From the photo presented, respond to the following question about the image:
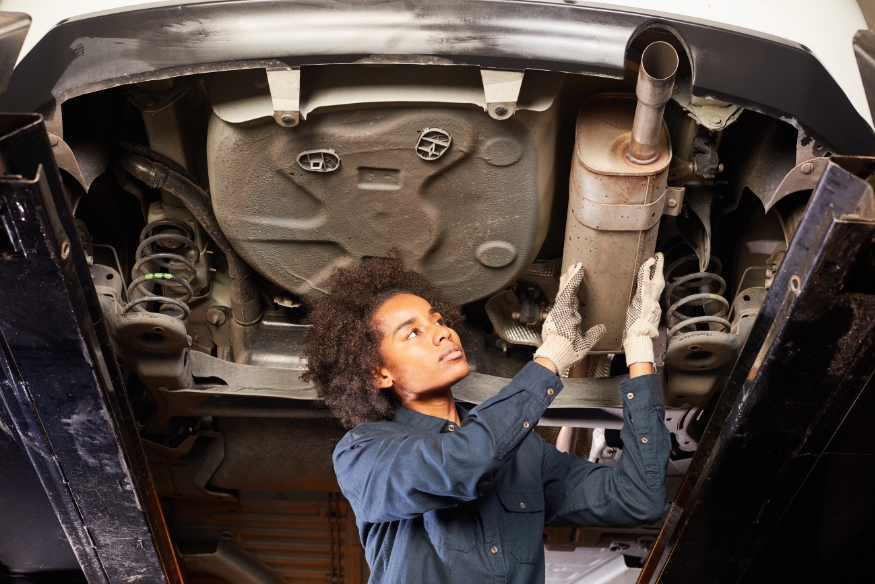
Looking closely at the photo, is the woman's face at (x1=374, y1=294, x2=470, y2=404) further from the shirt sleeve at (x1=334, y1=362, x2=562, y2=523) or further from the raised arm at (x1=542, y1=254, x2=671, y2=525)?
the raised arm at (x1=542, y1=254, x2=671, y2=525)

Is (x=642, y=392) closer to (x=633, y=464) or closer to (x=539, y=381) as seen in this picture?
(x=633, y=464)

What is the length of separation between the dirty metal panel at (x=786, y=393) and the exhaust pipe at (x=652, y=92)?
37 cm

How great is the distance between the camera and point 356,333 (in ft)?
6.32

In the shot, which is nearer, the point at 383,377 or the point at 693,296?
the point at 383,377

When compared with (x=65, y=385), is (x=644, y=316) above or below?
above

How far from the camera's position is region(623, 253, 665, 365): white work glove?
190cm

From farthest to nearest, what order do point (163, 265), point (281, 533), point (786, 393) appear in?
point (281, 533) < point (163, 265) < point (786, 393)

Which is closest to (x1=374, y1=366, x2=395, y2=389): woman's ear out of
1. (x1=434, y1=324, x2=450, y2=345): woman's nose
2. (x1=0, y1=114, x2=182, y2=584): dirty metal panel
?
(x1=434, y1=324, x2=450, y2=345): woman's nose

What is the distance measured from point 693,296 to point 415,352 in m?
0.66

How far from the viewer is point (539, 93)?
1843mm

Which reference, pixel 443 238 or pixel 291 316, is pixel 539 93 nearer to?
pixel 443 238

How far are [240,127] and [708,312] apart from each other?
1147mm

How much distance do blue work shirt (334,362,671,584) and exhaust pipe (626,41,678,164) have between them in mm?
474

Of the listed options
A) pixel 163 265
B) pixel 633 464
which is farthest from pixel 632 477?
pixel 163 265
